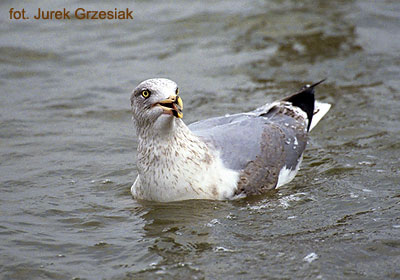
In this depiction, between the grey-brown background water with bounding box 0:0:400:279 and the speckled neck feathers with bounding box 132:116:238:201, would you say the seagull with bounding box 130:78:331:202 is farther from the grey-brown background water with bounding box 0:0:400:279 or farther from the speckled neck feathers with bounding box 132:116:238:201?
the grey-brown background water with bounding box 0:0:400:279

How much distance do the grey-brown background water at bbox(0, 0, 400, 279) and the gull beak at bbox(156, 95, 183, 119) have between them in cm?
94

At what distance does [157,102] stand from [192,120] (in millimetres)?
2874

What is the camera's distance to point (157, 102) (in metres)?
6.02

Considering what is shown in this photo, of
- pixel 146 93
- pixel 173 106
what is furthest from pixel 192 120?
pixel 173 106

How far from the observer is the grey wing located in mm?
6633

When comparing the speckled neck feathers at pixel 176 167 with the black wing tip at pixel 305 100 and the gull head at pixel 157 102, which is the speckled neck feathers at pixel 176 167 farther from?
the black wing tip at pixel 305 100

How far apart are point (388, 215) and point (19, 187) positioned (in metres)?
3.64

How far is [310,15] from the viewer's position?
40.2ft

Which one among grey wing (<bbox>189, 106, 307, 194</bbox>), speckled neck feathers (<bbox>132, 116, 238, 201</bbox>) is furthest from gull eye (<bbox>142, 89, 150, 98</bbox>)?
grey wing (<bbox>189, 106, 307, 194</bbox>)

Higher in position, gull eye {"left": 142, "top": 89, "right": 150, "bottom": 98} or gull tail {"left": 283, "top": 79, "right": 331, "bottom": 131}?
gull eye {"left": 142, "top": 89, "right": 150, "bottom": 98}

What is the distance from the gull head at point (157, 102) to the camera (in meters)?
5.92

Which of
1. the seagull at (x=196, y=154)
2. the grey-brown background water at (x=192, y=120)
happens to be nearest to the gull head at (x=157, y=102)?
the seagull at (x=196, y=154)

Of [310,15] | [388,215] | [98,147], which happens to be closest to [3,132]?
[98,147]

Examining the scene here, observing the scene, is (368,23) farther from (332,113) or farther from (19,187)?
(19,187)
